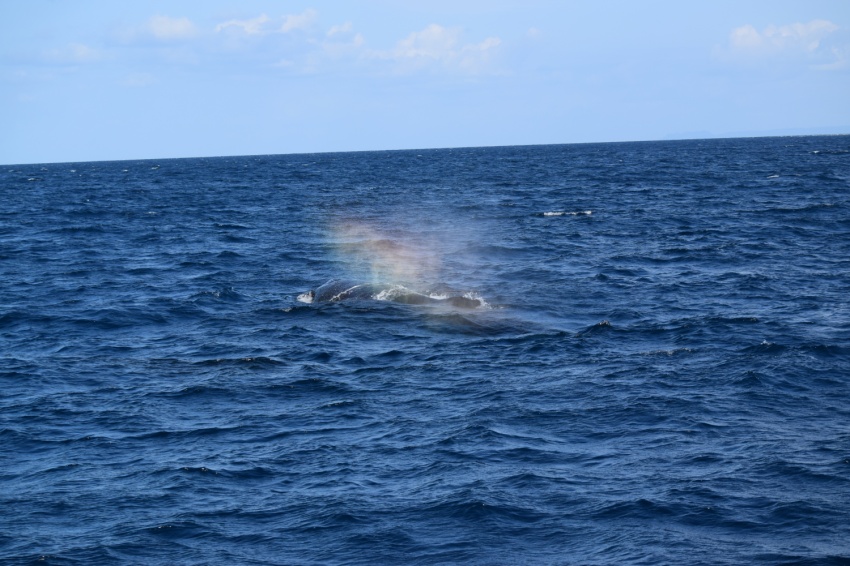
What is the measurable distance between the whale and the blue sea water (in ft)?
2.05

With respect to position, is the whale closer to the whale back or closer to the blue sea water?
the whale back

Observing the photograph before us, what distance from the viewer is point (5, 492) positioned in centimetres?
1770

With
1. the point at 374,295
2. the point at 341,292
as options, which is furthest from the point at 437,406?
the point at 341,292

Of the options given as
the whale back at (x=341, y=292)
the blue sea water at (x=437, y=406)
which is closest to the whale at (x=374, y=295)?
the whale back at (x=341, y=292)

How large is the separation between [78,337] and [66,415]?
30.7 ft

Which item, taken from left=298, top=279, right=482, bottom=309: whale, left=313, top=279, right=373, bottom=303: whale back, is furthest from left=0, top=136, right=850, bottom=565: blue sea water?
left=313, top=279, right=373, bottom=303: whale back

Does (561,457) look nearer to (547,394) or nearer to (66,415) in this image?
(547,394)

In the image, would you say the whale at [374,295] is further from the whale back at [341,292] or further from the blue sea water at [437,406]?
the blue sea water at [437,406]

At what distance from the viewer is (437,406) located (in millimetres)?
22203

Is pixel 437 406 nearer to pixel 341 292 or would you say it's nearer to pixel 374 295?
pixel 374 295

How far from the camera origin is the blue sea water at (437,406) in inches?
604

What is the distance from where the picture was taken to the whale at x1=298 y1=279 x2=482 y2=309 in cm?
3400

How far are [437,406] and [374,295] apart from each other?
44.2 ft

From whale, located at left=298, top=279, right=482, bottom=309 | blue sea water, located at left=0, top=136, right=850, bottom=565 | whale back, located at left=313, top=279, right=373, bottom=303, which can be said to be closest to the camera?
blue sea water, located at left=0, top=136, right=850, bottom=565
